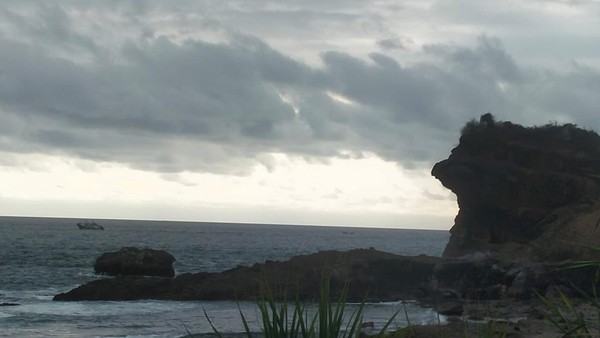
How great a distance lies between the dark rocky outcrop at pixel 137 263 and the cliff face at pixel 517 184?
2174 cm

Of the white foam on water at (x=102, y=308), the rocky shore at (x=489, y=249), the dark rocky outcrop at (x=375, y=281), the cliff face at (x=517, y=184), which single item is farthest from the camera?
the cliff face at (x=517, y=184)

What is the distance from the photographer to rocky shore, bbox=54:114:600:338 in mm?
50062

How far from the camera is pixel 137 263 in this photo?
233ft

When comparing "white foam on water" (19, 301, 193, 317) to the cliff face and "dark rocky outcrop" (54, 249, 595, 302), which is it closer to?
"dark rocky outcrop" (54, 249, 595, 302)

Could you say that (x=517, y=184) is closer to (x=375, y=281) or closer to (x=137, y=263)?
(x=375, y=281)

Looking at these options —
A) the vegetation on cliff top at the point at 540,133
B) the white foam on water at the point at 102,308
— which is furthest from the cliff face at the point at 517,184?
the white foam on water at the point at 102,308

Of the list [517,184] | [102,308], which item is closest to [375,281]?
[517,184]

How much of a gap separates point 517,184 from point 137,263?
29.8 meters

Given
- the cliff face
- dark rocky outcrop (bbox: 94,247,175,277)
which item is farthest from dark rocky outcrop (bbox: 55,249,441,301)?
dark rocky outcrop (bbox: 94,247,175,277)

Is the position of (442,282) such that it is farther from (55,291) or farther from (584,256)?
(55,291)

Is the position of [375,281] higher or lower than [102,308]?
higher

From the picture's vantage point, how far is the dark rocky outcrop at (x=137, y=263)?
229ft

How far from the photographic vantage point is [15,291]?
59031mm

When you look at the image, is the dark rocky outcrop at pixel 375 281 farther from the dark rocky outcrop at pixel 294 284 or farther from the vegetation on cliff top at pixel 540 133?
the vegetation on cliff top at pixel 540 133
